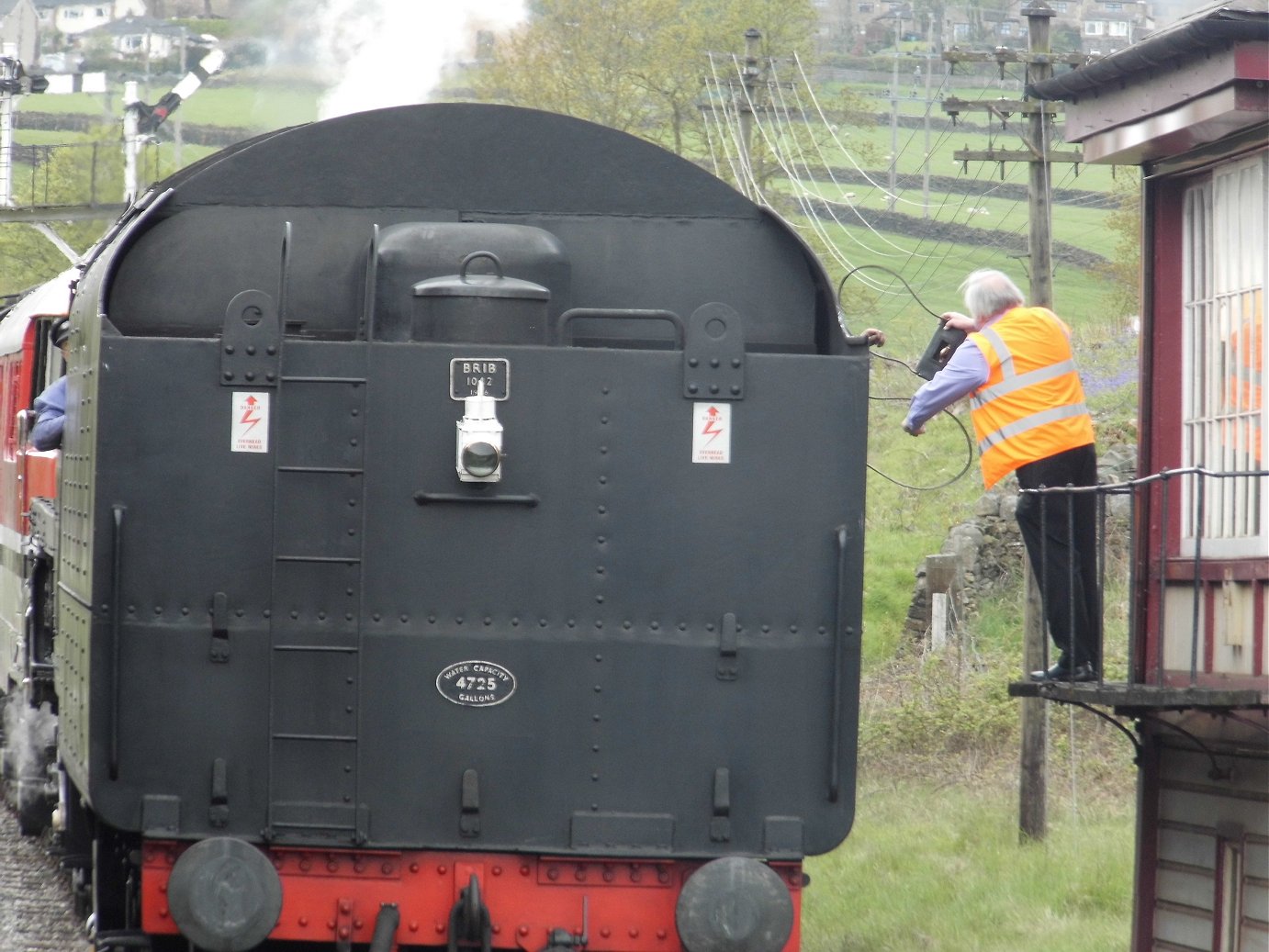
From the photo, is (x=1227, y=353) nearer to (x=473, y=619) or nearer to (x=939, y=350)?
(x=939, y=350)

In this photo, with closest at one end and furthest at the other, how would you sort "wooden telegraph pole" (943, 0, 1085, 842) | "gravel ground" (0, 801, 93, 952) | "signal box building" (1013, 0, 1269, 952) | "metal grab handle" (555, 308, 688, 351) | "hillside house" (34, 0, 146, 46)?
"metal grab handle" (555, 308, 688, 351) → "signal box building" (1013, 0, 1269, 952) → "gravel ground" (0, 801, 93, 952) → "wooden telegraph pole" (943, 0, 1085, 842) → "hillside house" (34, 0, 146, 46)

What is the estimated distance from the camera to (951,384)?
22.7 feet

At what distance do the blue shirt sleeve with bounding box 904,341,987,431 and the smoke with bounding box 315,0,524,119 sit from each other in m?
8.03

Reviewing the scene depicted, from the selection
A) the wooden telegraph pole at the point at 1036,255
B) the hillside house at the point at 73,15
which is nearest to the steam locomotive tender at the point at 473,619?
the wooden telegraph pole at the point at 1036,255

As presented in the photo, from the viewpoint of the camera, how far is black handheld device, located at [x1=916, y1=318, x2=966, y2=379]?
24.0ft

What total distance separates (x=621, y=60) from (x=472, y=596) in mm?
34168

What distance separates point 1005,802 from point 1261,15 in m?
7.77

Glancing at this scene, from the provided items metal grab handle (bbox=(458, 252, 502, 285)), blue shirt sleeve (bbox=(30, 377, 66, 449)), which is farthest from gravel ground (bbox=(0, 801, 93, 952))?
metal grab handle (bbox=(458, 252, 502, 285))

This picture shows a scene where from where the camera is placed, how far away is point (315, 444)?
566cm

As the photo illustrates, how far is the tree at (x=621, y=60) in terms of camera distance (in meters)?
36.7

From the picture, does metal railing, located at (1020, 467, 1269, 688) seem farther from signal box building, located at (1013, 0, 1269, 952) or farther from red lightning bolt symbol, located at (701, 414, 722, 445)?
red lightning bolt symbol, located at (701, 414, 722, 445)

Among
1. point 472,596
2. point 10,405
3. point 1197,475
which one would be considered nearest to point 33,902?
point 10,405

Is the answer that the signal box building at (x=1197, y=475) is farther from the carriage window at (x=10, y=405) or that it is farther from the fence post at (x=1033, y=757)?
the carriage window at (x=10, y=405)

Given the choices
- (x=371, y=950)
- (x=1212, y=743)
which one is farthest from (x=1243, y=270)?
(x=371, y=950)
